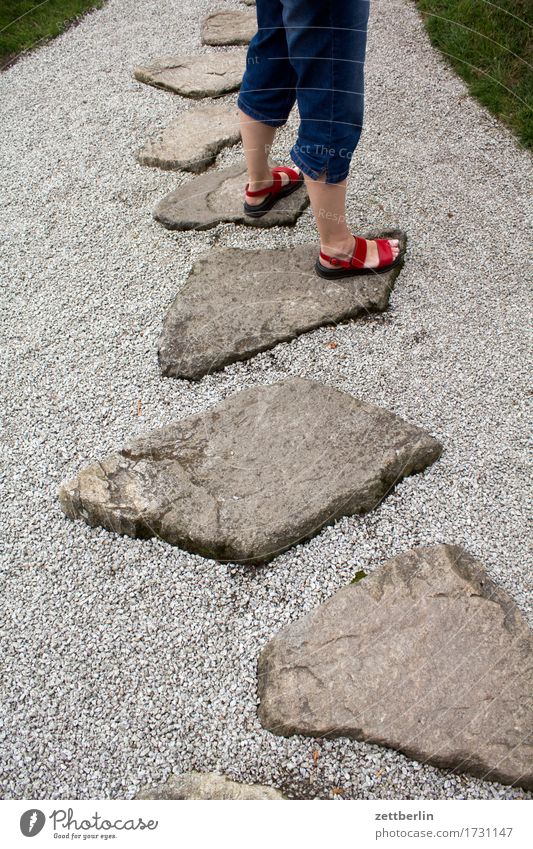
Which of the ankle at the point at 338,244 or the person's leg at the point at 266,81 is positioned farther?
the ankle at the point at 338,244

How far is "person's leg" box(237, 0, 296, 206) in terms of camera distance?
7.66 feet

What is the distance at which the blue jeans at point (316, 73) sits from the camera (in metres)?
1.92

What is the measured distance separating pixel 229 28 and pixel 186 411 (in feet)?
11.8

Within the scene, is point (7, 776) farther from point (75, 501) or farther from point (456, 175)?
point (456, 175)

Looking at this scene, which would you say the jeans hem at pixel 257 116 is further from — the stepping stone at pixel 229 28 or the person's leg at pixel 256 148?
the stepping stone at pixel 229 28

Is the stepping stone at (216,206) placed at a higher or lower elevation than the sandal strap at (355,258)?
higher

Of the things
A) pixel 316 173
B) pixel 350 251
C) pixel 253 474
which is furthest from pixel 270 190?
pixel 253 474

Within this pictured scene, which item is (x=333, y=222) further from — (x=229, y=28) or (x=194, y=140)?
(x=229, y=28)

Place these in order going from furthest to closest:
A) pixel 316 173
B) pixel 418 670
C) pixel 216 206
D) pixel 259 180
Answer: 1. pixel 216 206
2. pixel 259 180
3. pixel 316 173
4. pixel 418 670

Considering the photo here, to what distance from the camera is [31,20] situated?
5.06 meters

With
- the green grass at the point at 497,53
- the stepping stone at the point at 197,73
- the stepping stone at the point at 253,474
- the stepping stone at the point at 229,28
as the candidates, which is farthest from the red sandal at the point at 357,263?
the stepping stone at the point at 229,28

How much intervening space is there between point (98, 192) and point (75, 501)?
1981 mm

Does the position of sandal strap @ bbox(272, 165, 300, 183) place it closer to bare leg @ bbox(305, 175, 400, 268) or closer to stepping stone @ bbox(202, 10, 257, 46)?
bare leg @ bbox(305, 175, 400, 268)

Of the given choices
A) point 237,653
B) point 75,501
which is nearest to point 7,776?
point 237,653
